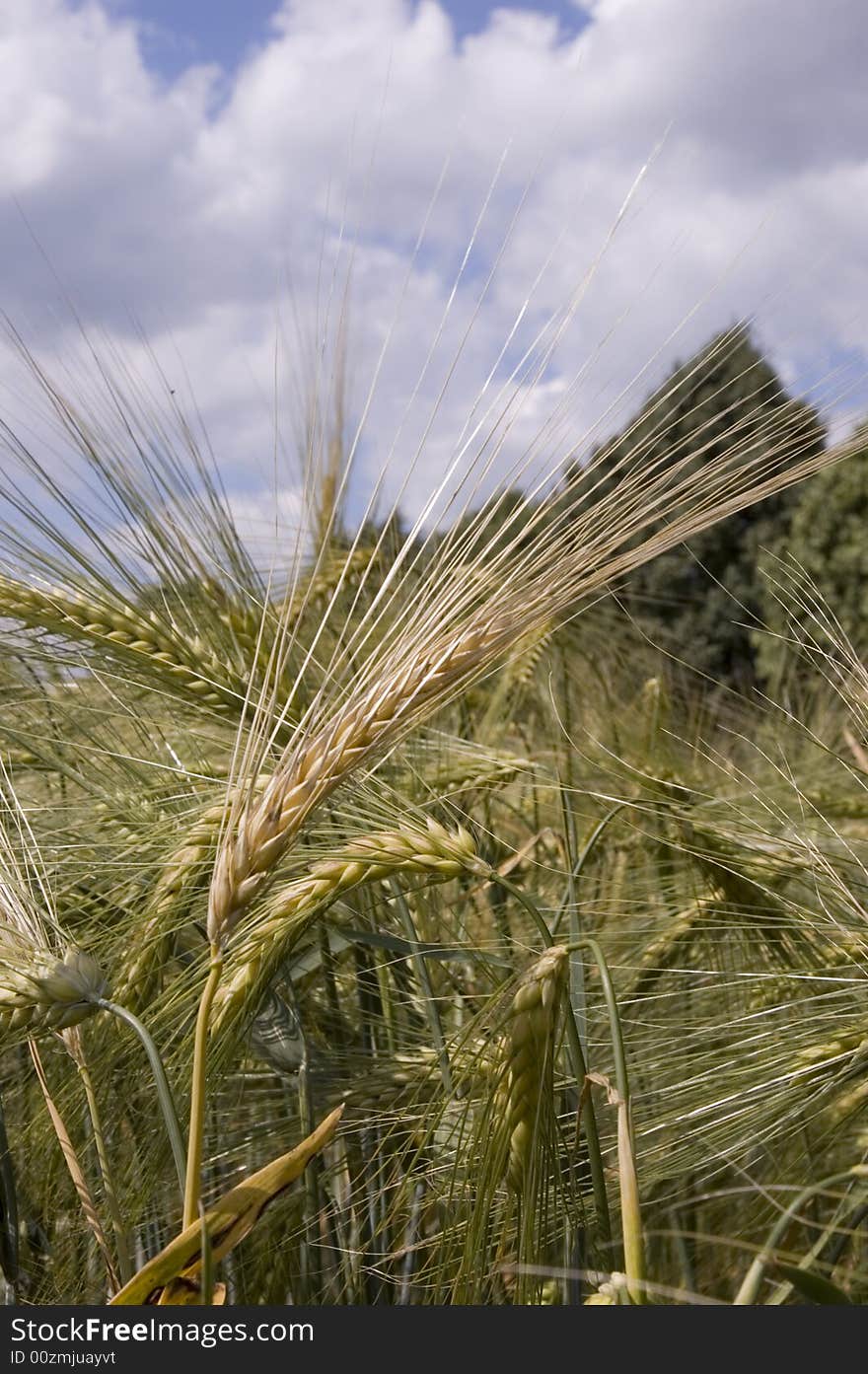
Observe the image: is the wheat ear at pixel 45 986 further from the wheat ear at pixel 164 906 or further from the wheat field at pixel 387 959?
the wheat ear at pixel 164 906

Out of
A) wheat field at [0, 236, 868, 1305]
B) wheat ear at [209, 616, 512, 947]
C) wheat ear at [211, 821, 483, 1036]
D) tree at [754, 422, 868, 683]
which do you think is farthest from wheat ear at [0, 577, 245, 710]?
tree at [754, 422, 868, 683]

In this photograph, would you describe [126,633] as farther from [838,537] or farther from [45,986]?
[838,537]

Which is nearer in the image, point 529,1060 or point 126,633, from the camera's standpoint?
point 529,1060

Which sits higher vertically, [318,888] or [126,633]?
[126,633]

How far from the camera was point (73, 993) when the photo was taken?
939 mm

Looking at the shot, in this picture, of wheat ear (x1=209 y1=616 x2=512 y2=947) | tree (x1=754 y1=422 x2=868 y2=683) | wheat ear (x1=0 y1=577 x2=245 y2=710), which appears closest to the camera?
wheat ear (x1=209 y1=616 x2=512 y2=947)

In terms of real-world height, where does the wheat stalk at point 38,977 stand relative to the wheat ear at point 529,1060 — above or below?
above

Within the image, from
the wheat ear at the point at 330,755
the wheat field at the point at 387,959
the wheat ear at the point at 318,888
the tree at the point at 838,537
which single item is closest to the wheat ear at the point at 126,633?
the wheat field at the point at 387,959

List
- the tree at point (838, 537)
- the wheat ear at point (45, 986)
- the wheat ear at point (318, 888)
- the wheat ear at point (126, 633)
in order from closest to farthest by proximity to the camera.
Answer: the wheat ear at point (45, 986) → the wheat ear at point (318, 888) → the wheat ear at point (126, 633) → the tree at point (838, 537)

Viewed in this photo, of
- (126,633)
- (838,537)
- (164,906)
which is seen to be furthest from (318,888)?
(838,537)

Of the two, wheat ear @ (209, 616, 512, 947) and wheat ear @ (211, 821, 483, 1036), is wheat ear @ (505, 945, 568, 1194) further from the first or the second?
wheat ear @ (209, 616, 512, 947)

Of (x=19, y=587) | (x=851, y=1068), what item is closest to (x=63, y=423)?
(x=19, y=587)

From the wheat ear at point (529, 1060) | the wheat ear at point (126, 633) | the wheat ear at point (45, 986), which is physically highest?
the wheat ear at point (126, 633)

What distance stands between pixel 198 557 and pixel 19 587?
0.74 ft
